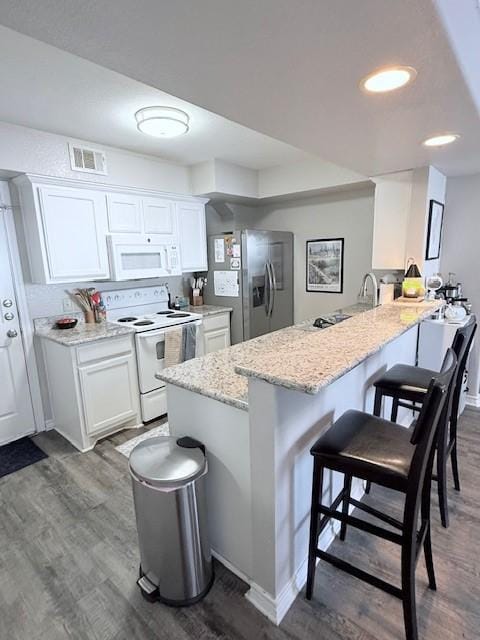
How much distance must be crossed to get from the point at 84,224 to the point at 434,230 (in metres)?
3.06

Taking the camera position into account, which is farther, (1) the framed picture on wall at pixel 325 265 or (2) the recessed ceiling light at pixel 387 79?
(1) the framed picture on wall at pixel 325 265

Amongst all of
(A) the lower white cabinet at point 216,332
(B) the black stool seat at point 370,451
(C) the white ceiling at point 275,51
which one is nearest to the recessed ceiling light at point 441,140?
(C) the white ceiling at point 275,51

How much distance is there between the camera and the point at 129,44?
3.45 feet

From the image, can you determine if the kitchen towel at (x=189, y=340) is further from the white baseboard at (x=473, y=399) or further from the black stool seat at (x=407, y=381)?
the white baseboard at (x=473, y=399)

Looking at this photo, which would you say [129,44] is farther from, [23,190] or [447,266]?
[447,266]

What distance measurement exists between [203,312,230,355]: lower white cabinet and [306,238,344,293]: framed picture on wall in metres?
1.18

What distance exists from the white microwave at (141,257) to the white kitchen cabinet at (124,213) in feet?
0.24

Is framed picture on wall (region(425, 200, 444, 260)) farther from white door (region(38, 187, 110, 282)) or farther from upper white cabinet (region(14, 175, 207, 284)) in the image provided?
white door (region(38, 187, 110, 282))

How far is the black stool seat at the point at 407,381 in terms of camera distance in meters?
1.91

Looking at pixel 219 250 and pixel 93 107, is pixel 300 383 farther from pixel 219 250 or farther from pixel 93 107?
pixel 219 250

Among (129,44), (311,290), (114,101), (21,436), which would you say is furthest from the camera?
(311,290)

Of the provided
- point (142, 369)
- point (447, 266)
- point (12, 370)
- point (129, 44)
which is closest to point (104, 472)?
point (142, 369)

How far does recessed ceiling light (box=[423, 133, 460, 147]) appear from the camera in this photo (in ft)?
6.40

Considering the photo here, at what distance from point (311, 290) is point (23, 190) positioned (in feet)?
10.2
